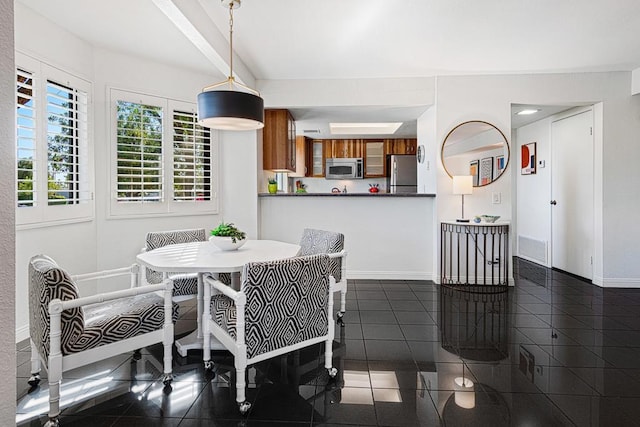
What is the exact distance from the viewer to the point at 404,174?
6668 millimetres

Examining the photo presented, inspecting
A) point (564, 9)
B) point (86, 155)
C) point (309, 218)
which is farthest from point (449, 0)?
point (86, 155)

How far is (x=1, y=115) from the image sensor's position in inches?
28.1

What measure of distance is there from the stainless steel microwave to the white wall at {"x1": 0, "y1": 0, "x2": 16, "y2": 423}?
6.33 meters

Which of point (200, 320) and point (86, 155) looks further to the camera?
point (86, 155)

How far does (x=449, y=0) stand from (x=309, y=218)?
2768 mm

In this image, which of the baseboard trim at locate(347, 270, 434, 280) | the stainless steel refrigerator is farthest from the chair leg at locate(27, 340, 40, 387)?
the stainless steel refrigerator

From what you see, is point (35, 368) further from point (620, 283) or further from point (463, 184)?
point (620, 283)

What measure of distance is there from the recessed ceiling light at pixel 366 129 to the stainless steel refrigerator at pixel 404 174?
21.3 inches

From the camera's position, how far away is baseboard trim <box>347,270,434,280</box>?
4.41 metres

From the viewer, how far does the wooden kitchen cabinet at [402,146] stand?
694 centimetres

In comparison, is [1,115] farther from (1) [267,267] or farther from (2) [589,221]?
(2) [589,221]

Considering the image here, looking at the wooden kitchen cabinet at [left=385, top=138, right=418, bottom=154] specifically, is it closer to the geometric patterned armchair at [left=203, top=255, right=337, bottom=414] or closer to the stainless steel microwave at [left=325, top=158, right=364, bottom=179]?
the stainless steel microwave at [left=325, top=158, right=364, bottom=179]

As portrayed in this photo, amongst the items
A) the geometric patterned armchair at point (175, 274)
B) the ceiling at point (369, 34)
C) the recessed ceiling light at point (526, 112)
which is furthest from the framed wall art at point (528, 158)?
the geometric patterned armchair at point (175, 274)

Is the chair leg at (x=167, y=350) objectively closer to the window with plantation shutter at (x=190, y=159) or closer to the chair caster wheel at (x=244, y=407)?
the chair caster wheel at (x=244, y=407)
